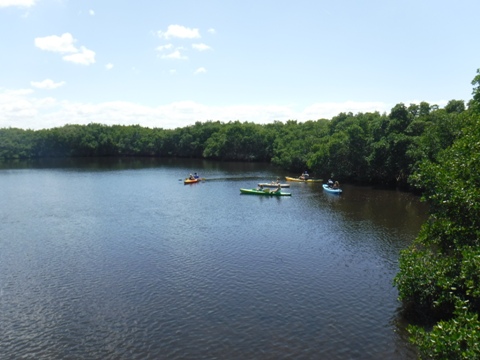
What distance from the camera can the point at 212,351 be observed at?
57.4ft

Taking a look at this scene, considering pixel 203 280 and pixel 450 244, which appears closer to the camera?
pixel 450 244

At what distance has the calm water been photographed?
59.5 ft

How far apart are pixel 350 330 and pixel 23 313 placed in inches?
655

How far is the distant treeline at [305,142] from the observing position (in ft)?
180

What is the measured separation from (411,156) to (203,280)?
38.0 metres

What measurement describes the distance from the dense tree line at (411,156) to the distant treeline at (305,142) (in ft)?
0.63

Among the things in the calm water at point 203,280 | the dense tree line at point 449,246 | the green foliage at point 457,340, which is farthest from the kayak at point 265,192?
the green foliage at point 457,340

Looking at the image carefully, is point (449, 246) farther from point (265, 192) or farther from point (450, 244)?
point (265, 192)

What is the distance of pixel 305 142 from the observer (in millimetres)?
82938

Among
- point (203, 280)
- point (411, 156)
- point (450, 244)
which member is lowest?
point (203, 280)

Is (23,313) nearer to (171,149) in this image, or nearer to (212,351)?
(212,351)

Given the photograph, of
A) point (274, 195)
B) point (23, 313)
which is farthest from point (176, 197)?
point (23, 313)

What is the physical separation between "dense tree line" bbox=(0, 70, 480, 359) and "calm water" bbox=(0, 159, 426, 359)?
2972 millimetres

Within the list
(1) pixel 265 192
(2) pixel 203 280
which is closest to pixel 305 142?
(1) pixel 265 192
